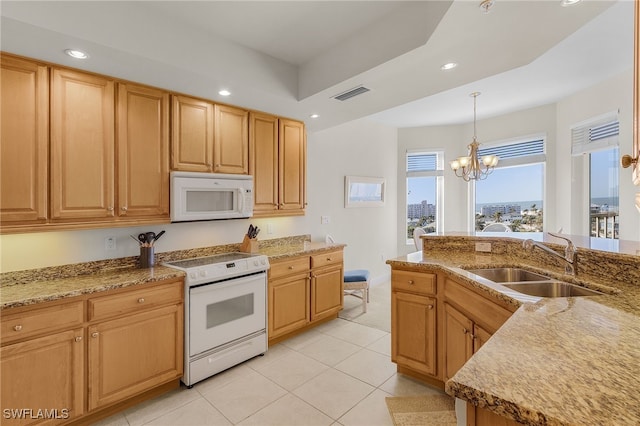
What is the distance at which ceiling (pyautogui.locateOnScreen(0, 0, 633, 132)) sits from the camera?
1788 mm

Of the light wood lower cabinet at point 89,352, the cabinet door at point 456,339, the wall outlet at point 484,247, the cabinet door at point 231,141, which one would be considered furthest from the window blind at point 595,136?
the light wood lower cabinet at point 89,352

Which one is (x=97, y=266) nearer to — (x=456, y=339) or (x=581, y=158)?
(x=456, y=339)

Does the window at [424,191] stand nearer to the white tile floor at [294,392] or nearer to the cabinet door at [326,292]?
the cabinet door at [326,292]

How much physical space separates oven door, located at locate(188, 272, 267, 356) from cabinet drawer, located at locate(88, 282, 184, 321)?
0.45ft

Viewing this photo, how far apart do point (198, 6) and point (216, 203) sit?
62.6 inches

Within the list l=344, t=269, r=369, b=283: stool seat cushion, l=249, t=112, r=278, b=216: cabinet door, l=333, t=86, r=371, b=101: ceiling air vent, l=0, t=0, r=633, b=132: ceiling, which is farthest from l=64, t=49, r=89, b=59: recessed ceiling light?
l=344, t=269, r=369, b=283: stool seat cushion

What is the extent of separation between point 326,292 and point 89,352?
7.55 feet

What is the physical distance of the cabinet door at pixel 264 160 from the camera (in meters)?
3.24

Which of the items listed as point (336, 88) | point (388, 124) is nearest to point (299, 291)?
point (336, 88)

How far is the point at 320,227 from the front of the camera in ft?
14.6

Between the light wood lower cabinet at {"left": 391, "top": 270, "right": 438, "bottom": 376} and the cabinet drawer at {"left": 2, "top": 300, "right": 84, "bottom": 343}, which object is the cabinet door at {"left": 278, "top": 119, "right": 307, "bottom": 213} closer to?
the light wood lower cabinet at {"left": 391, "top": 270, "right": 438, "bottom": 376}

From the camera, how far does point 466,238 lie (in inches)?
113

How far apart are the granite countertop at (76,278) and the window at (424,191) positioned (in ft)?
14.8

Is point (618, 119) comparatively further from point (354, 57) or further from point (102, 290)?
point (102, 290)
